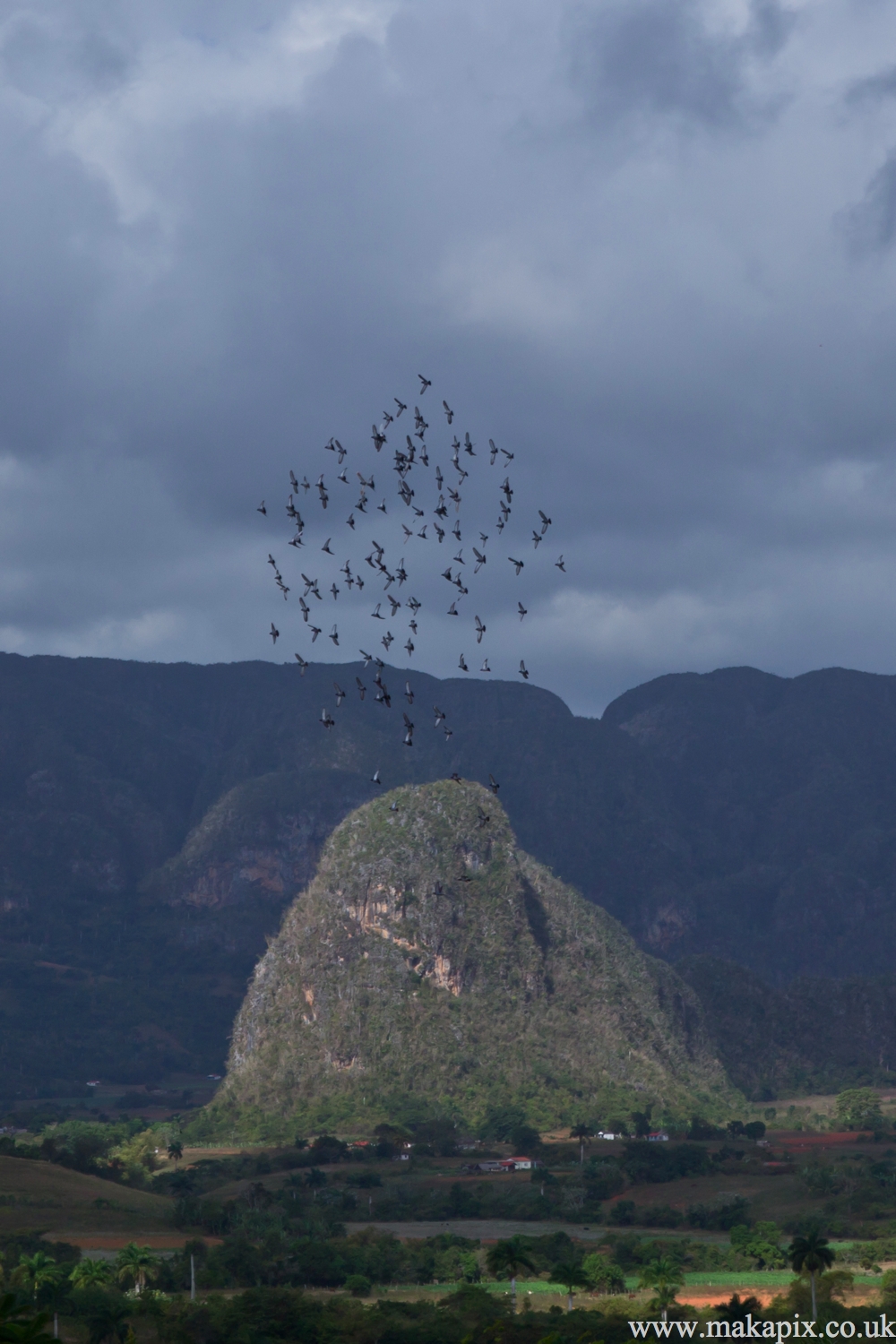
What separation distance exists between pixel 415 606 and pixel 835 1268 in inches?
2328

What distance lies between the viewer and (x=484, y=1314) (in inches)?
3871

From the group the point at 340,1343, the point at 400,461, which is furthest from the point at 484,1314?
the point at 400,461

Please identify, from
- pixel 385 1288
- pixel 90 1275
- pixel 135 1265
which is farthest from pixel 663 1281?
pixel 90 1275

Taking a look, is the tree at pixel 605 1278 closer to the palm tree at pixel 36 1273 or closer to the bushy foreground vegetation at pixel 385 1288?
the bushy foreground vegetation at pixel 385 1288

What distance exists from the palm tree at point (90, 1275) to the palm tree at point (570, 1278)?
1082 inches

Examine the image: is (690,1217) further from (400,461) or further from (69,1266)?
(400,461)

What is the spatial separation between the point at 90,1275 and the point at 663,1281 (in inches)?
1316

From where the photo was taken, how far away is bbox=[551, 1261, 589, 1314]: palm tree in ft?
356

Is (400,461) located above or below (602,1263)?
above

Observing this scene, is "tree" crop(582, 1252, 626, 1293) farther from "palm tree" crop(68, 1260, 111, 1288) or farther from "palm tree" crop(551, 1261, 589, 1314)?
"palm tree" crop(68, 1260, 111, 1288)

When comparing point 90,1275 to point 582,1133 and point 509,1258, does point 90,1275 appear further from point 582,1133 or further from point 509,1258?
point 582,1133

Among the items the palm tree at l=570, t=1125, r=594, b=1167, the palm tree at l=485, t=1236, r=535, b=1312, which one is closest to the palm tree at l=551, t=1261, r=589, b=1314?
the palm tree at l=485, t=1236, r=535, b=1312

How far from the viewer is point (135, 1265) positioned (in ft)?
359

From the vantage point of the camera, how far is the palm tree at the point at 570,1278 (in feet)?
356
